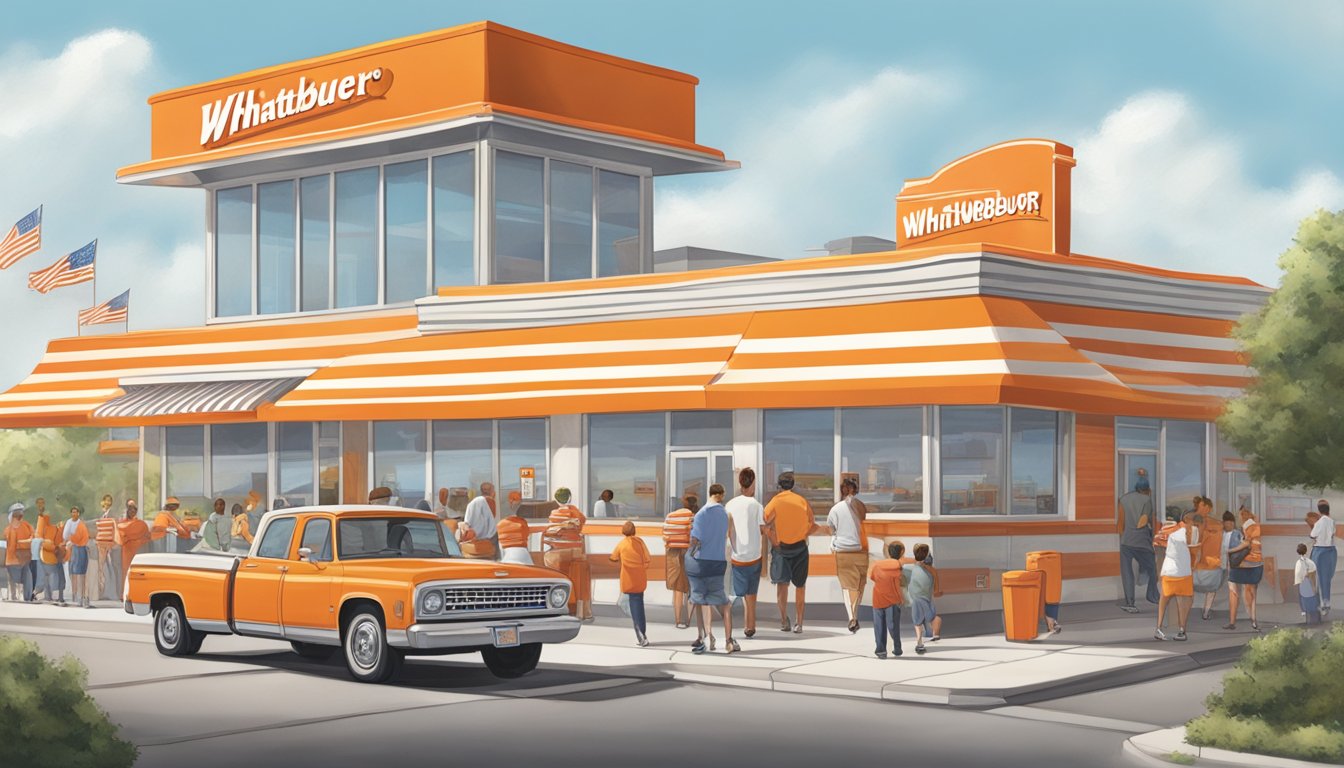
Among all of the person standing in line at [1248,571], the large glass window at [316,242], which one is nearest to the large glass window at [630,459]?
the person standing in line at [1248,571]

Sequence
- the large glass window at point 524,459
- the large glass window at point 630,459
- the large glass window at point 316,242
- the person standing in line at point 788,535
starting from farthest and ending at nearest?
the large glass window at point 316,242
the large glass window at point 524,459
the large glass window at point 630,459
the person standing in line at point 788,535

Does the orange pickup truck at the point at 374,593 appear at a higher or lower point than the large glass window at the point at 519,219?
lower

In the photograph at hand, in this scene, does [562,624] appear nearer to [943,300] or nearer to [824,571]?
[824,571]

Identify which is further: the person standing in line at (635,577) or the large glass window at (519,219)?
the large glass window at (519,219)

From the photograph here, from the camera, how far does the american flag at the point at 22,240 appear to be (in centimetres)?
3594

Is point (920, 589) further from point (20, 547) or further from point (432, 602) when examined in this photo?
point (20, 547)

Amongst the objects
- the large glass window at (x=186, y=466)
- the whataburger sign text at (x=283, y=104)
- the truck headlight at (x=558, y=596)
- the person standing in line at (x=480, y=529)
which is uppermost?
the whataburger sign text at (x=283, y=104)

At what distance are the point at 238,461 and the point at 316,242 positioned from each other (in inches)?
192

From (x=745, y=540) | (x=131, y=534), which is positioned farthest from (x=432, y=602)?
(x=131, y=534)

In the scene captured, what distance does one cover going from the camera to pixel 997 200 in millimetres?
28641

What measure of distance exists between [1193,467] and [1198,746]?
1432 cm

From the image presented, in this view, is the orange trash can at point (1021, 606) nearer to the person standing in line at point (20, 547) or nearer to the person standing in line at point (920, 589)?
the person standing in line at point (920, 589)

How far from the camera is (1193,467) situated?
26.0 metres

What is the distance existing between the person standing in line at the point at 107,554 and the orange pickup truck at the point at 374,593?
9.97 meters
